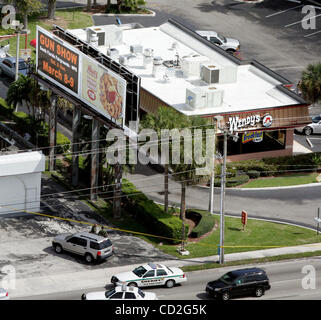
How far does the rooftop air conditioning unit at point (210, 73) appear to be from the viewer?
306 ft

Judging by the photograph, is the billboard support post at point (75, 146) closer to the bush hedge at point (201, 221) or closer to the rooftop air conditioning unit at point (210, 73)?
the bush hedge at point (201, 221)

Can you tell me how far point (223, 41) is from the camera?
11725 cm

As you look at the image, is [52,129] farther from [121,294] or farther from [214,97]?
[121,294]

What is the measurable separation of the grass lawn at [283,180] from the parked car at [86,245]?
18961mm

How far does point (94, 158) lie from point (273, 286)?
21797 mm

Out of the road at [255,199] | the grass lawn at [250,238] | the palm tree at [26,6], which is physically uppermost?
the palm tree at [26,6]

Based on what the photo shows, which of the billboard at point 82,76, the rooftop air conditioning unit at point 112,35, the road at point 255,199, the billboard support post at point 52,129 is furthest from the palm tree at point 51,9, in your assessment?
the road at point 255,199

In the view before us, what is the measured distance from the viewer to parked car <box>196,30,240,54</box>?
116250mm

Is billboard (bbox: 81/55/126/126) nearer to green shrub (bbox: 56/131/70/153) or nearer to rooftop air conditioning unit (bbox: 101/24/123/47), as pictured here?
green shrub (bbox: 56/131/70/153)

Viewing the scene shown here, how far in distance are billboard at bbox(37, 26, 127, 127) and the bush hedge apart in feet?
31.5

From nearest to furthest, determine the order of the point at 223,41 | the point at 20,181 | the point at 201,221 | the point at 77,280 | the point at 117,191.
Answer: the point at 77,280 < the point at 201,221 < the point at 117,191 < the point at 20,181 < the point at 223,41

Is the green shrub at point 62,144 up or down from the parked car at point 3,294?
up

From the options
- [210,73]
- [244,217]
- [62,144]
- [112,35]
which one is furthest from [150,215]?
[112,35]

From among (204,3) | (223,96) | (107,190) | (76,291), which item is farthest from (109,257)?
(204,3)
